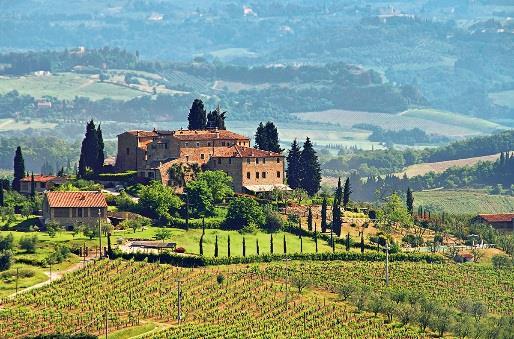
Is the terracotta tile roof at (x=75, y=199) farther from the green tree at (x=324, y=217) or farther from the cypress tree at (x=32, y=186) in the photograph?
the green tree at (x=324, y=217)

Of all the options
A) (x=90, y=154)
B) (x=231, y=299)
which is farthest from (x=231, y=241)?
(x=90, y=154)

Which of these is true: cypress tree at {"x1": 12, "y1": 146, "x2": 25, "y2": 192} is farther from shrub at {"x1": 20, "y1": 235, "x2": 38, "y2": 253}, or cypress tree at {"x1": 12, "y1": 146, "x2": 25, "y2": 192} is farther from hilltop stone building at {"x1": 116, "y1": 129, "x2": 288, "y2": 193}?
shrub at {"x1": 20, "y1": 235, "x2": 38, "y2": 253}

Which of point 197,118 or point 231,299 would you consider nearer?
point 231,299

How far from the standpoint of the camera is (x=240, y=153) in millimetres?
142125

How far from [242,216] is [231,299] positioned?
27.3 meters

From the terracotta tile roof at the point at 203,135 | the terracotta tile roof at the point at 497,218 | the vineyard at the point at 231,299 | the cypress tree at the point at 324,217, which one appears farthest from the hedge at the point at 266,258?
the terracotta tile roof at the point at 497,218

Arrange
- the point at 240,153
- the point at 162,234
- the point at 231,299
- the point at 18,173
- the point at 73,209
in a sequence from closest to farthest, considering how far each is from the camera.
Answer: the point at 231,299 → the point at 162,234 → the point at 73,209 → the point at 240,153 → the point at 18,173

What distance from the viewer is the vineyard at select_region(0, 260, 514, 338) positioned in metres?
94.8

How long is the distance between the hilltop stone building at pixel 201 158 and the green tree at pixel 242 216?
995 centimetres

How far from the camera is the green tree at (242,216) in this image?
13012 cm

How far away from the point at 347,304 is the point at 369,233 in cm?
2999

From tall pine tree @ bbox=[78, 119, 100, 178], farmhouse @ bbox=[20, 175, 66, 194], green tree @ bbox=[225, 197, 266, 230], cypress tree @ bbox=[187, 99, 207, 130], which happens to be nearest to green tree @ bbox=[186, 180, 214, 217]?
green tree @ bbox=[225, 197, 266, 230]

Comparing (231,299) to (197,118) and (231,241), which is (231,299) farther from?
(197,118)

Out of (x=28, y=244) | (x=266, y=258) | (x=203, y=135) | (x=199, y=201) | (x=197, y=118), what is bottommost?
(x=266, y=258)
